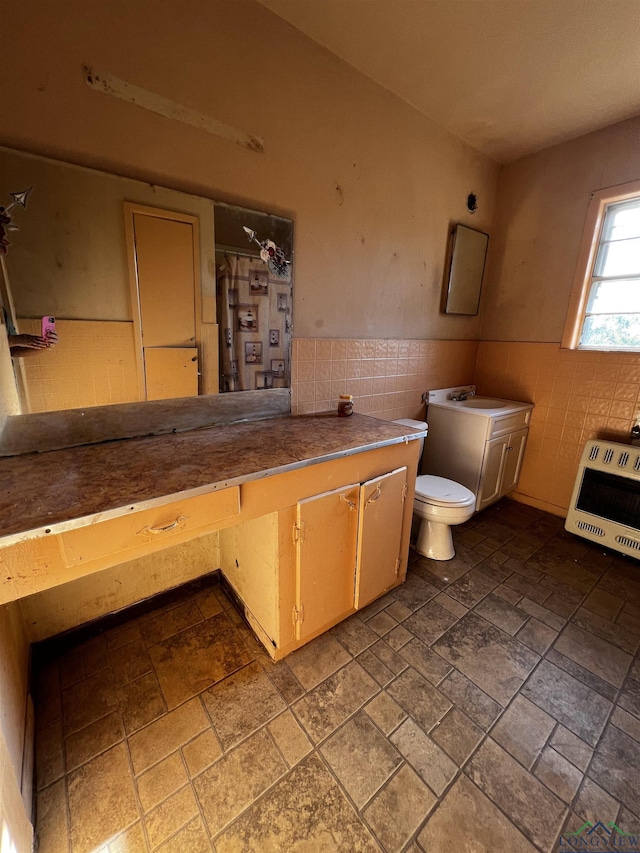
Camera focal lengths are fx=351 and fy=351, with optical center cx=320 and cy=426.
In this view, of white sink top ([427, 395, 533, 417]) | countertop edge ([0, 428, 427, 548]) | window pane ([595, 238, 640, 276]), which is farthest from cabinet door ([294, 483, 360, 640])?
window pane ([595, 238, 640, 276])

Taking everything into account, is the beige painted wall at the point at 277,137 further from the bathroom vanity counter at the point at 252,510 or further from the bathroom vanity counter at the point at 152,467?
the bathroom vanity counter at the point at 252,510

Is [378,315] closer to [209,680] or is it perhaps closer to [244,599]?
[244,599]

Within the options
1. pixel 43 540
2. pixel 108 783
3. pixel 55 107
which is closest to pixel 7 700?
A: pixel 108 783

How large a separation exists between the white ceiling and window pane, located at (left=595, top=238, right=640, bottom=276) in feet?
2.40

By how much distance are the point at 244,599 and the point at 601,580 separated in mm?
2042

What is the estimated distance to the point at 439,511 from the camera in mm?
2027

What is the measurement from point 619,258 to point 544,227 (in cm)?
55

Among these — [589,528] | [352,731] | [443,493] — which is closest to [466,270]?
[443,493]

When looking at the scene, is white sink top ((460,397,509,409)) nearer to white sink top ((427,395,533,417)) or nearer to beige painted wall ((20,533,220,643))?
white sink top ((427,395,533,417))

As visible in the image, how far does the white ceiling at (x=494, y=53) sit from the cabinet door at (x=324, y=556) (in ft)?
6.66

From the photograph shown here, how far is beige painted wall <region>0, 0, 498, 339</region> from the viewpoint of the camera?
45.3 inches

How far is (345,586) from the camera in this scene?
1.58m

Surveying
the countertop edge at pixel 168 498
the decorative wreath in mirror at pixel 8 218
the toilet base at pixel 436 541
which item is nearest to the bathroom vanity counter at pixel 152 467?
the countertop edge at pixel 168 498

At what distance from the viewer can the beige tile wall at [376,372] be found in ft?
6.47
